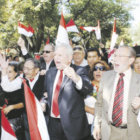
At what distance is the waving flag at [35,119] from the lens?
10.4 ft

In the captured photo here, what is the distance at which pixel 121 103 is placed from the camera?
261cm

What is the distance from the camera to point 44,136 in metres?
3.16

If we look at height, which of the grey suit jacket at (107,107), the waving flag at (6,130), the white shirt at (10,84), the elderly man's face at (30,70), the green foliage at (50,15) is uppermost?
the green foliage at (50,15)

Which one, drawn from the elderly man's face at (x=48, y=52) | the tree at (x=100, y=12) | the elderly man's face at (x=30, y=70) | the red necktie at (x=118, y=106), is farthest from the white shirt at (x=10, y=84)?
the tree at (x=100, y=12)

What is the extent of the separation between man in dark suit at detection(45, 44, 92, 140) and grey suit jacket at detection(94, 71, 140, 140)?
0.23 meters

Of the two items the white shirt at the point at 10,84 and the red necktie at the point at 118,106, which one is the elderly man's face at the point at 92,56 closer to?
the white shirt at the point at 10,84

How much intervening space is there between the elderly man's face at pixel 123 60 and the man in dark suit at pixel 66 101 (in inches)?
17.5

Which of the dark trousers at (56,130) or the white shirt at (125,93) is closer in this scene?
the white shirt at (125,93)

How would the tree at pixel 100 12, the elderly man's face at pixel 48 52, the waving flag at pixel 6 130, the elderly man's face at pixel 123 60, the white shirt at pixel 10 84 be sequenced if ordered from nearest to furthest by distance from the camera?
the elderly man's face at pixel 123 60 < the white shirt at pixel 10 84 < the waving flag at pixel 6 130 < the elderly man's face at pixel 48 52 < the tree at pixel 100 12

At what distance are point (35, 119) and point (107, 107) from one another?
46.5 inches

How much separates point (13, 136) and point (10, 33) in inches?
528

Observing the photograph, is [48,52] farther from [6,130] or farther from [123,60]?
[123,60]

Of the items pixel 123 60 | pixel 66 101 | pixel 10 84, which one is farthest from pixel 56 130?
pixel 123 60

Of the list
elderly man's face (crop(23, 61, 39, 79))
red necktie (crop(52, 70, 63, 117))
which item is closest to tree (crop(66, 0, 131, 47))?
elderly man's face (crop(23, 61, 39, 79))
